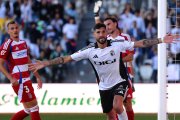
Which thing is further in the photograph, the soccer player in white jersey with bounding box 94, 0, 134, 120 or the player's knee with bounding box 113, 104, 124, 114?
the soccer player in white jersey with bounding box 94, 0, 134, 120

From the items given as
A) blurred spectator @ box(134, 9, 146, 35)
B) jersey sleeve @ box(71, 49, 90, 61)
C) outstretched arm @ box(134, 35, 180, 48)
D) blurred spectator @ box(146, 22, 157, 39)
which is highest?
outstretched arm @ box(134, 35, 180, 48)

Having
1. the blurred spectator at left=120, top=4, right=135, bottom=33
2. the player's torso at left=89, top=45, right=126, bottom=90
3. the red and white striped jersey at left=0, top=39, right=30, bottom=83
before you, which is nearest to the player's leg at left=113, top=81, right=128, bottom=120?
the player's torso at left=89, top=45, right=126, bottom=90

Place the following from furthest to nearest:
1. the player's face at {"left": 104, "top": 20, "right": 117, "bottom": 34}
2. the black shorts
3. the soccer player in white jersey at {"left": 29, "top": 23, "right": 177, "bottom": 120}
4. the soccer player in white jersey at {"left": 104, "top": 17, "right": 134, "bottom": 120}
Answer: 1. the player's face at {"left": 104, "top": 20, "right": 117, "bottom": 34}
2. the soccer player in white jersey at {"left": 104, "top": 17, "right": 134, "bottom": 120}
3. the black shorts
4. the soccer player in white jersey at {"left": 29, "top": 23, "right": 177, "bottom": 120}

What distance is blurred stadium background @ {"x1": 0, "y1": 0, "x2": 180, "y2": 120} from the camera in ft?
66.1

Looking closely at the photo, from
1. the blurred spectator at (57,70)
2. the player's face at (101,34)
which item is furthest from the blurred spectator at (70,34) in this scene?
the player's face at (101,34)

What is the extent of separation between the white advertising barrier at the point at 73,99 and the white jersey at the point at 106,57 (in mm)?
6513

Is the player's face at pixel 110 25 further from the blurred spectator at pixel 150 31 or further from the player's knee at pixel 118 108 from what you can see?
the blurred spectator at pixel 150 31

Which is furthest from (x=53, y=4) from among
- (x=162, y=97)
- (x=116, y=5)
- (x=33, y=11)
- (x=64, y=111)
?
(x=162, y=97)

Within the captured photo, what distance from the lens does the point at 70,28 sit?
21312 millimetres

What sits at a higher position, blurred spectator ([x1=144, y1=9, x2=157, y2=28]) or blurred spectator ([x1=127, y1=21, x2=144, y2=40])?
blurred spectator ([x1=144, y1=9, x2=157, y2=28])

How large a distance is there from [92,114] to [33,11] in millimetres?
6345

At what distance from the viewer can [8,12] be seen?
71.6 ft

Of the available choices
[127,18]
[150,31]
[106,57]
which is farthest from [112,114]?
[127,18]

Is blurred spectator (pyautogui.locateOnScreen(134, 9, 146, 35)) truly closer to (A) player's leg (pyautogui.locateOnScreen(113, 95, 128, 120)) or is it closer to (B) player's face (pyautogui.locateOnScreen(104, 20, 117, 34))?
(B) player's face (pyautogui.locateOnScreen(104, 20, 117, 34))
